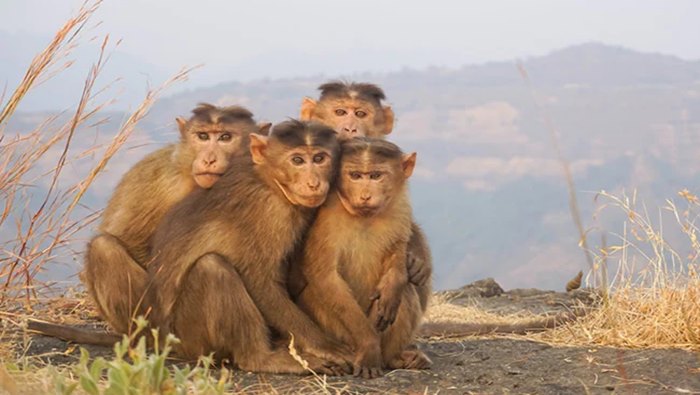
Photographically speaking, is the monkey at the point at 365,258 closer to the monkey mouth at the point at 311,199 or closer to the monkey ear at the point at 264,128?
the monkey mouth at the point at 311,199

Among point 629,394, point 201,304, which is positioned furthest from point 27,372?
point 629,394

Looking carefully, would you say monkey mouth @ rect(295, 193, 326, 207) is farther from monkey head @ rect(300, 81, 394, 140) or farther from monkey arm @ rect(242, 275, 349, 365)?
monkey head @ rect(300, 81, 394, 140)

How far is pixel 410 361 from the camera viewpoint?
669 cm

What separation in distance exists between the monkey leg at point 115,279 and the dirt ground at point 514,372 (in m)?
0.42

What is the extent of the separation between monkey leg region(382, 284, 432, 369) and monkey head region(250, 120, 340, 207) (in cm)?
83

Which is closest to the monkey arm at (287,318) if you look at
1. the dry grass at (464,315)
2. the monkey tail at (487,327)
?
the monkey tail at (487,327)

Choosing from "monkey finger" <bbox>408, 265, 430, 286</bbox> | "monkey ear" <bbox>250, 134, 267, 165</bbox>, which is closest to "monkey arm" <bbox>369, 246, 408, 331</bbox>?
"monkey finger" <bbox>408, 265, 430, 286</bbox>

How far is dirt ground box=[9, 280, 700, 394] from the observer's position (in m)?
6.24

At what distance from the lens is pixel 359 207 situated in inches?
245

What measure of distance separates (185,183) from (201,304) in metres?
1.05

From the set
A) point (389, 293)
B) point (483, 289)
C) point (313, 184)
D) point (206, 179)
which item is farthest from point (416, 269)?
point (483, 289)

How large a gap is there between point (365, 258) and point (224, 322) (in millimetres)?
895

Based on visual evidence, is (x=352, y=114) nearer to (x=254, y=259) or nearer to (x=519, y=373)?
(x=254, y=259)

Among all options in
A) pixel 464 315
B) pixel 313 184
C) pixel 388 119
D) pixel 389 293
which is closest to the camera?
pixel 313 184
